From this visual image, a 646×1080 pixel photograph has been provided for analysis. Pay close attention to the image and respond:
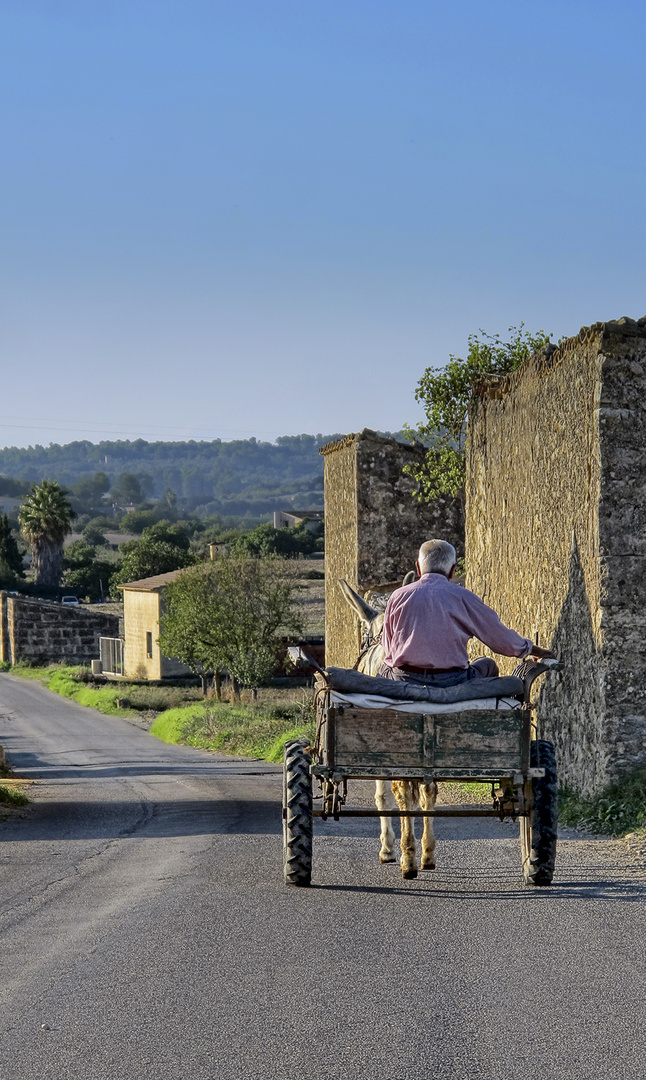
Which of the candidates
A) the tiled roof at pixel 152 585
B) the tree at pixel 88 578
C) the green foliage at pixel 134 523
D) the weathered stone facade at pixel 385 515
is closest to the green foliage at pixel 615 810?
the weathered stone facade at pixel 385 515

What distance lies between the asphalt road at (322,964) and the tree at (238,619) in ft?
132

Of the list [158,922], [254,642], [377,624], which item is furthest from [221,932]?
[254,642]

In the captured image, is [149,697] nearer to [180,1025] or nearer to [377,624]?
[377,624]

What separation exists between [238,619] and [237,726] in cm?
1220

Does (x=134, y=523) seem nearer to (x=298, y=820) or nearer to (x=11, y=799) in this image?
(x=11, y=799)

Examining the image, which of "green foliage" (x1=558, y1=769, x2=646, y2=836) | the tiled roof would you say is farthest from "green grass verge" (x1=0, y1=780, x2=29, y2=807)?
the tiled roof

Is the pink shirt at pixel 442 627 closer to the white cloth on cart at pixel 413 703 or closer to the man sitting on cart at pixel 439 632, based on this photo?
the man sitting on cart at pixel 439 632

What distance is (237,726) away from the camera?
4041 centimetres

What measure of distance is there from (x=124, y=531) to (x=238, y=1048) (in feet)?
604

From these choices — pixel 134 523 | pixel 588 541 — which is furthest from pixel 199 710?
pixel 134 523

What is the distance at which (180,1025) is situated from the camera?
550 centimetres

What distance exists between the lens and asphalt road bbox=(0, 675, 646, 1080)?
5125 mm

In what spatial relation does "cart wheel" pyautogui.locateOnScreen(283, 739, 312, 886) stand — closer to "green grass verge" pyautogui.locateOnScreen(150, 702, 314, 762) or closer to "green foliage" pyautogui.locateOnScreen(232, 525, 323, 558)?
"green grass verge" pyautogui.locateOnScreen(150, 702, 314, 762)

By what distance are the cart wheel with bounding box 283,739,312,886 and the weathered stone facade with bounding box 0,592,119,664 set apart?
217 ft
